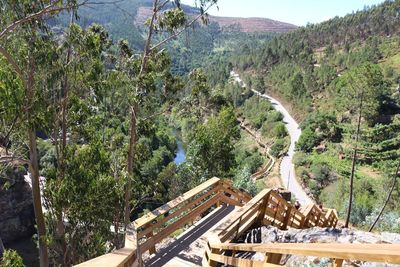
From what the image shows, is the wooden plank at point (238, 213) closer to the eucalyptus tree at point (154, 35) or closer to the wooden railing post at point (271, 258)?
the wooden railing post at point (271, 258)

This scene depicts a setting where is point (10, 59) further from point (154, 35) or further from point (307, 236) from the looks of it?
point (307, 236)

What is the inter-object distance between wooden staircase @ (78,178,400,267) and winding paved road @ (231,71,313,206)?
23.2m

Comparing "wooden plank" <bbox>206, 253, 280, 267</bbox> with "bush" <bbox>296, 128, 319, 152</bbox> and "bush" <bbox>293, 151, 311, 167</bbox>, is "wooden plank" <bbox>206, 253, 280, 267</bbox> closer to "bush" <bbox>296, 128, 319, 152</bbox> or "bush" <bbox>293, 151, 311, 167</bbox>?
"bush" <bbox>293, 151, 311, 167</bbox>

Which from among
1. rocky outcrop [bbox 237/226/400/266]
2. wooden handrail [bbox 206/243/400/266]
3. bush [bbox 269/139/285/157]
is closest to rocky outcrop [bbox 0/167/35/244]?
rocky outcrop [bbox 237/226/400/266]

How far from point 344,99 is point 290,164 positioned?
36.9 ft

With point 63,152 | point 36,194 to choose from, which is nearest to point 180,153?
point 63,152

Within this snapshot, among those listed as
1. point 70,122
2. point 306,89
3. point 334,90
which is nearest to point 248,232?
point 70,122

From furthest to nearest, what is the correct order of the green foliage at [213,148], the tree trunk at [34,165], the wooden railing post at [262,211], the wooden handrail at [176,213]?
1. the green foliage at [213,148]
2. the tree trunk at [34,165]
3. the wooden railing post at [262,211]
4. the wooden handrail at [176,213]

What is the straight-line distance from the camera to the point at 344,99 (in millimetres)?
38281

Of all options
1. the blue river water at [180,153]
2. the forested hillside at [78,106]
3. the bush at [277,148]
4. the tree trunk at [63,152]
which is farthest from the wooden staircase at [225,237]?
the blue river water at [180,153]

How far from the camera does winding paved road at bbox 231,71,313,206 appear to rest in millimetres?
36463

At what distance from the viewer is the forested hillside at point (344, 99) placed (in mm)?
26656

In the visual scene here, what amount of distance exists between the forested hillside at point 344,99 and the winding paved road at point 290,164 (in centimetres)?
113

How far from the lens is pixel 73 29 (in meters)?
9.18
